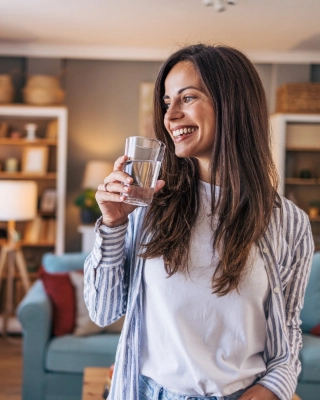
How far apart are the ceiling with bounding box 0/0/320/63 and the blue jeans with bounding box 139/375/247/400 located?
3.56 m

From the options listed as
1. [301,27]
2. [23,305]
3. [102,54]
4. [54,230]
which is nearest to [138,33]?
[102,54]

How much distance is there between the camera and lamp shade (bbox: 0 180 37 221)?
17.0ft

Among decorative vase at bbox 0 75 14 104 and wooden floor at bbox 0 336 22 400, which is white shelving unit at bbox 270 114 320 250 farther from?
wooden floor at bbox 0 336 22 400

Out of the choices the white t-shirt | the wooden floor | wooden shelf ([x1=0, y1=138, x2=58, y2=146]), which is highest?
wooden shelf ([x1=0, y1=138, x2=58, y2=146])

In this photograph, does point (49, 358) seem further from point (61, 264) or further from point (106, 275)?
point (106, 275)

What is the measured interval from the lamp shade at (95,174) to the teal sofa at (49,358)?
235cm

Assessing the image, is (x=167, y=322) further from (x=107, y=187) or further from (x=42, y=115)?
(x=42, y=115)

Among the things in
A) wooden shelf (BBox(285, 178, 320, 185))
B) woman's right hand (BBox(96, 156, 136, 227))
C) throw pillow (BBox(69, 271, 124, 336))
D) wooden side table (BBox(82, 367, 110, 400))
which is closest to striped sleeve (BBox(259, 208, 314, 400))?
woman's right hand (BBox(96, 156, 136, 227))

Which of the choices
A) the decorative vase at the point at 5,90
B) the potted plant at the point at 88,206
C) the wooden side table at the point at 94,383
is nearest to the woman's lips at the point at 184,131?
the wooden side table at the point at 94,383

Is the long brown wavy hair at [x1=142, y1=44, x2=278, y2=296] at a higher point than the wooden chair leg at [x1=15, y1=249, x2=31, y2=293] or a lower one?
higher

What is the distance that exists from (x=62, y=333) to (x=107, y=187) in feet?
9.20

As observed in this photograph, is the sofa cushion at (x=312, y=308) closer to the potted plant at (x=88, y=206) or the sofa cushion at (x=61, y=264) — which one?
the sofa cushion at (x=61, y=264)

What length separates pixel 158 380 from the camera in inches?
48.5

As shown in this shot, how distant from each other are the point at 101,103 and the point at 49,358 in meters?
3.40
